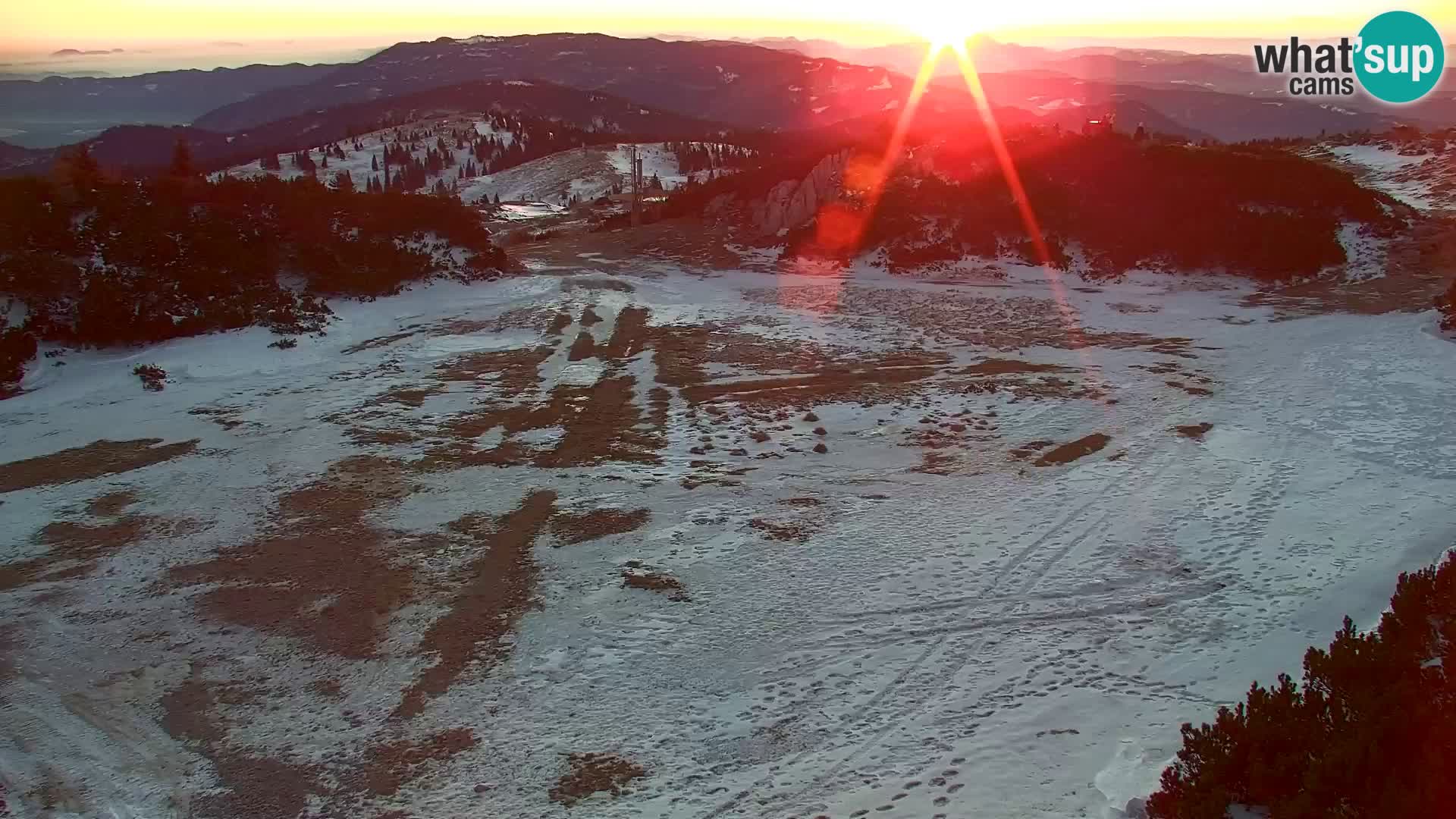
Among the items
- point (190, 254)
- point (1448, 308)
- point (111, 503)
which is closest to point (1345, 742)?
point (111, 503)

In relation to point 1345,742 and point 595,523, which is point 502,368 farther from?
point 1345,742

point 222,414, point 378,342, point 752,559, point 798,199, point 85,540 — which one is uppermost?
point 798,199

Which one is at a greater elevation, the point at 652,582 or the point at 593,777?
the point at 652,582

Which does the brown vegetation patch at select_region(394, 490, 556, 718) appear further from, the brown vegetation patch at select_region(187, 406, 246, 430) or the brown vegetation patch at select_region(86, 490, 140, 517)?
the brown vegetation patch at select_region(187, 406, 246, 430)

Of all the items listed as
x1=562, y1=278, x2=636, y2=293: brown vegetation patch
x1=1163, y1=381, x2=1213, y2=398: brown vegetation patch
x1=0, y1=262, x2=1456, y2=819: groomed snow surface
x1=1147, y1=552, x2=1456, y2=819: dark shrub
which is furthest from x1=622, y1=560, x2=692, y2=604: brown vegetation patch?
x1=562, y1=278, x2=636, y2=293: brown vegetation patch

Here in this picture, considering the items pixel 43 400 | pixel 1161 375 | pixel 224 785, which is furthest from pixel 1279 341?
pixel 43 400

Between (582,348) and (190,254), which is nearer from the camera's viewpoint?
(582,348)

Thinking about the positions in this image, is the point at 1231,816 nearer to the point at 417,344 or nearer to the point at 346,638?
the point at 346,638
